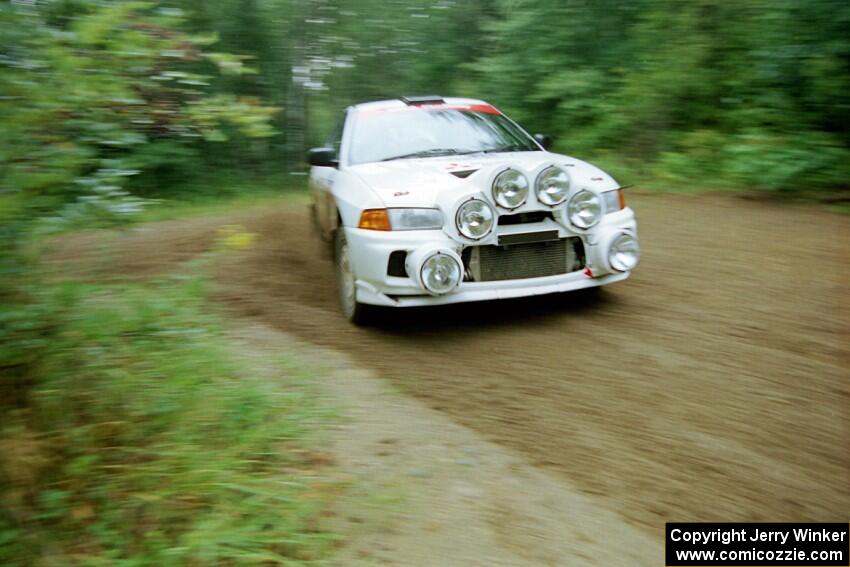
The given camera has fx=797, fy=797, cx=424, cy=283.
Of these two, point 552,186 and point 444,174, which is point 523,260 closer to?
point 552,186

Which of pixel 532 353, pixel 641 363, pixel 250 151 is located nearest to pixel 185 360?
pixel 532 353

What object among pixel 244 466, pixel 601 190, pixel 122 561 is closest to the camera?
pixel 122 561

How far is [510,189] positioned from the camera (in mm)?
5348

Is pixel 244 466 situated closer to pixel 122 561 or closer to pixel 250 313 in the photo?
pixel 122 561

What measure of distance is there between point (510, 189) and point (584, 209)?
0.61 meters

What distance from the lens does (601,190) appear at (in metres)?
5.76

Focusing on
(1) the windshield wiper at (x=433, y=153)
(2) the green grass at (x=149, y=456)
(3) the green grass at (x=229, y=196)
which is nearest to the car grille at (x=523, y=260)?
(1) the windshield wiper at (x=433, y=153)

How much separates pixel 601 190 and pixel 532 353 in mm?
1379

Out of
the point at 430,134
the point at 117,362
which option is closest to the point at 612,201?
the point at 430,134

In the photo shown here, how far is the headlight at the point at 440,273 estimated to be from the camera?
521 centimetres

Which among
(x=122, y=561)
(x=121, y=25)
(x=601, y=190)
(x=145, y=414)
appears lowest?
(x=122, y=561)

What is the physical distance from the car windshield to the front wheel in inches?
30.9

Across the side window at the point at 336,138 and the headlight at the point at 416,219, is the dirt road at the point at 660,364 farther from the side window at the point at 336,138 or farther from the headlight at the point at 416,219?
the side window at the point at 336,138

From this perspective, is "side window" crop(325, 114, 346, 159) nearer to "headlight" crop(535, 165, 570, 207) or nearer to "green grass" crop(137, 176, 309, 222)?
"headlight" crop(535, 165, 570, 207)
